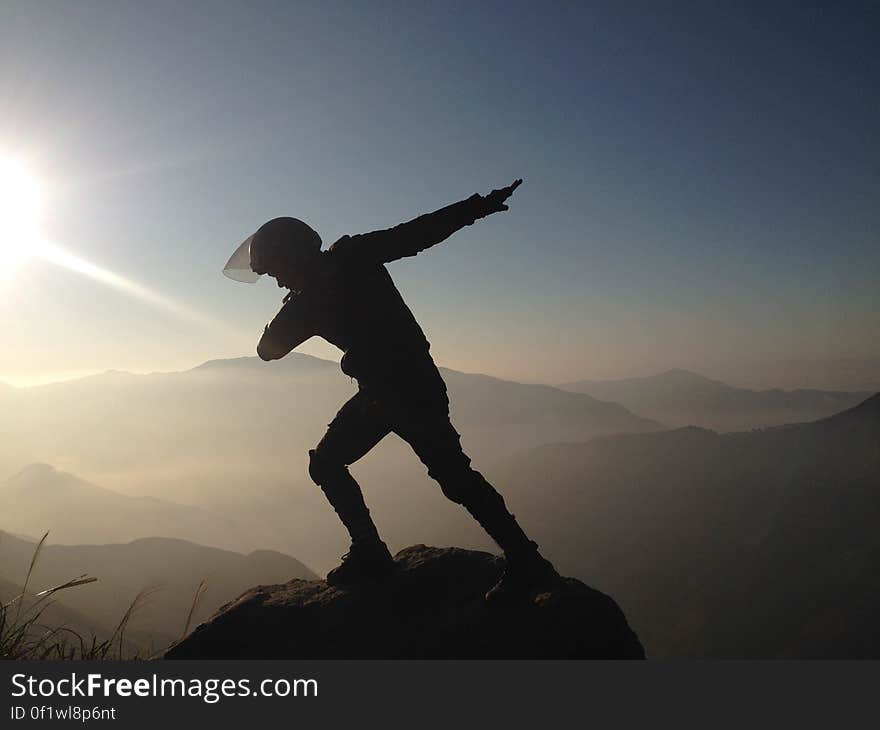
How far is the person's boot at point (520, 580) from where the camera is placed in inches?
159

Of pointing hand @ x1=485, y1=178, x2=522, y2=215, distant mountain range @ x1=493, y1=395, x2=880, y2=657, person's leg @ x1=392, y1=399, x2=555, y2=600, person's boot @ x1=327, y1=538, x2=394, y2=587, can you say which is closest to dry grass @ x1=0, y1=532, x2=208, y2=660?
person's boot @ x1=327, y1=538, x2=394, y2=587

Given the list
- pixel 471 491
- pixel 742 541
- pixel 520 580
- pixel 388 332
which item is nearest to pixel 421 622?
pixel 520 580

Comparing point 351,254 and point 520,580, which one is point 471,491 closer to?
point 520,580

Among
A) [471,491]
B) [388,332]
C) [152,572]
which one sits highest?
[388,332]

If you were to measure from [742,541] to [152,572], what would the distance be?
151m

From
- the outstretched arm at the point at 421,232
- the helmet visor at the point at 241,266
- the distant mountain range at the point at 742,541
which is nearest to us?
the outstretched arm at the point at 421,232

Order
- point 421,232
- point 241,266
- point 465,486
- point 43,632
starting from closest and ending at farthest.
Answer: point 43,632
point 465,486
point 421,232
point 241,266

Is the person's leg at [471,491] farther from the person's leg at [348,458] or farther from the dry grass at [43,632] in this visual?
the dry grass at [43,632]

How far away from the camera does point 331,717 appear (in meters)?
3.05

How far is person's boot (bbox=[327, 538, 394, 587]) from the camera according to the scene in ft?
16.7

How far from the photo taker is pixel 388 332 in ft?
13.6

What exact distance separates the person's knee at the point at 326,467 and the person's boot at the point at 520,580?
1.89 meters

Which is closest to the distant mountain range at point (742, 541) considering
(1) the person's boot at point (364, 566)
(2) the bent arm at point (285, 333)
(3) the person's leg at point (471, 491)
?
(1) the person's boot at point (364, 566)

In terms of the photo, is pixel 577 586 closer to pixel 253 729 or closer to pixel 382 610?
pixel 382 610
